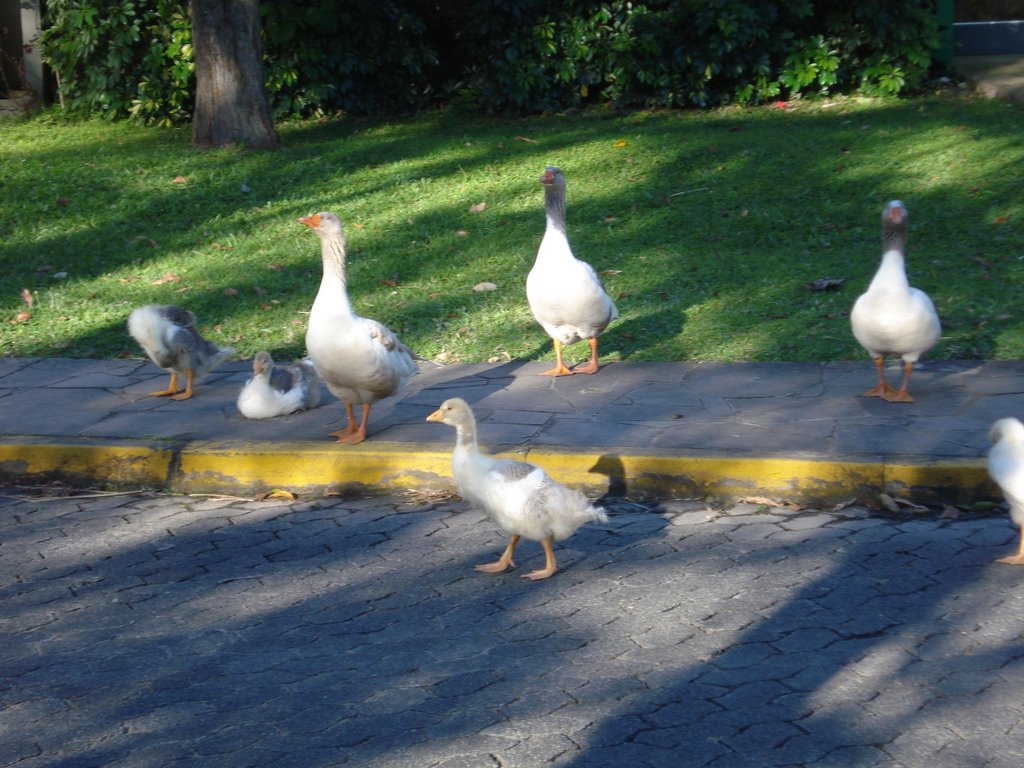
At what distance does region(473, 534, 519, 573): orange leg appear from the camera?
543 cm

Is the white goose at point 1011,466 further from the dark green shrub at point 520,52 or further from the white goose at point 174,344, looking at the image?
the dark green shrub at point 520,52

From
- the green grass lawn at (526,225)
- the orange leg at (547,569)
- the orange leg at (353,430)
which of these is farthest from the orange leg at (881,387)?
the orange leg at (353,430)

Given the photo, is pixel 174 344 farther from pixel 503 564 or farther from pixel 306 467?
pixel 503 564

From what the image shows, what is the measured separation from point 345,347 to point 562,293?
1655 mm

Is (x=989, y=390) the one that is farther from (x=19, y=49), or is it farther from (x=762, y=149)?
(x=19, y=49)

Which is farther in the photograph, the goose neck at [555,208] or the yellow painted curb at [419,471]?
the goose neck at [555,208]

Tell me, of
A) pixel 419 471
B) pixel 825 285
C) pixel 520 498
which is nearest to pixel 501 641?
pixel 520 498

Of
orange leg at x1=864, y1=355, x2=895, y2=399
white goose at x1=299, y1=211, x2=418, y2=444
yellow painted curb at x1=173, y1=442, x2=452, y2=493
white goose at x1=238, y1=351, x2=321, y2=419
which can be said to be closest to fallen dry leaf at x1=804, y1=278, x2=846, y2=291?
orange leg at x1=864, y1=355, x2=895, y2=399

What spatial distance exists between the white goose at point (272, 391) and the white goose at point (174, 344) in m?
0.44

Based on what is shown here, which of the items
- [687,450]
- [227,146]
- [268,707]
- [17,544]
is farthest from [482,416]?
[227,146]

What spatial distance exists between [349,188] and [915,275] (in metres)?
5.77

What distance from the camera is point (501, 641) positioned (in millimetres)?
4750

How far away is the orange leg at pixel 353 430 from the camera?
267 inches

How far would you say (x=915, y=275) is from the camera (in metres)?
9.20
